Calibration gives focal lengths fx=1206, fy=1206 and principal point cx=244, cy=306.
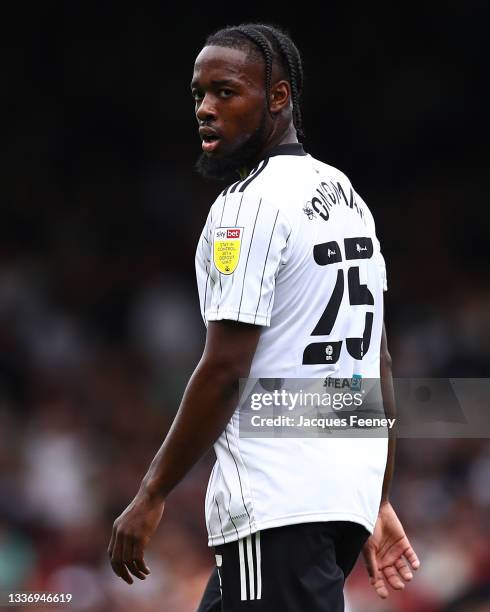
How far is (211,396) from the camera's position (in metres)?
2.75

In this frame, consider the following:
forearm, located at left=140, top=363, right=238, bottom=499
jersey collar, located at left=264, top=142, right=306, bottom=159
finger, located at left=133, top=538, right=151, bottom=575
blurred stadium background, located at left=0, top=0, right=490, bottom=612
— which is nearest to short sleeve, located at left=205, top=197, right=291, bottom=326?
forearm, located at left=140, top=363, right=238, bottom=499

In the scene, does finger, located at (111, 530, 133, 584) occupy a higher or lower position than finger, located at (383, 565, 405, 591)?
higher

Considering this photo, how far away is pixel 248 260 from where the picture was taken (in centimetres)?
278

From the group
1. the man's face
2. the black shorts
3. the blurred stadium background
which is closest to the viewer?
the black shorts

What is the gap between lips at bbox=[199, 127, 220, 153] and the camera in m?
3.06

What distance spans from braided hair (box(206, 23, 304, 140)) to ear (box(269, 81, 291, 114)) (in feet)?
0.07

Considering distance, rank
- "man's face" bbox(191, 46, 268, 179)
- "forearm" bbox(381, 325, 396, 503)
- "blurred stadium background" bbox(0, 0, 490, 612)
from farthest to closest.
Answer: "blurred stadium background" bbox(0, 0, 490, 612), "forearm" bbox(381, 325, 396, 503), "man's face" bbox(191, 46, 268, 179)

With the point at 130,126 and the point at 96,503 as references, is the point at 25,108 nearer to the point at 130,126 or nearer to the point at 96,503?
the point at 130,126

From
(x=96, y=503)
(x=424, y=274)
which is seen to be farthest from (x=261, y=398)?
(x=424, y=274)

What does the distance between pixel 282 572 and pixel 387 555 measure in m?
0.67

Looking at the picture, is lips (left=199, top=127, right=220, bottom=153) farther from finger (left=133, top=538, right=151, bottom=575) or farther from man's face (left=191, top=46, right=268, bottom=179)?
finger (left=133, top=538, right=151, bottom=575)

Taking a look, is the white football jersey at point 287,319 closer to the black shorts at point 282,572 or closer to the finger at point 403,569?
the black shorts at point 282,572

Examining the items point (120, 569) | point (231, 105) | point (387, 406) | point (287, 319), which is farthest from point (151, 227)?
point (120, 569)

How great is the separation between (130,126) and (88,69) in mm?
603
